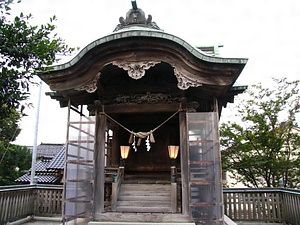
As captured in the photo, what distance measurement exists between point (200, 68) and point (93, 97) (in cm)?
312

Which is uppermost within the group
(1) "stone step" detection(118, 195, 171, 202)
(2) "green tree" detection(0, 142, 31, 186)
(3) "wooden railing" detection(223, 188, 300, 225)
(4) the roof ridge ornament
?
(4) the roof ridge ornament

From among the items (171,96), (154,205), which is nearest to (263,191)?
(154,205)

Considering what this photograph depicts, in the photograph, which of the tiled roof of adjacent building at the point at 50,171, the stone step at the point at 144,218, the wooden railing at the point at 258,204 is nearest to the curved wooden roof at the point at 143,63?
the stone step at the point at 144,218

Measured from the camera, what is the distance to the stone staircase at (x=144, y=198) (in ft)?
21.2

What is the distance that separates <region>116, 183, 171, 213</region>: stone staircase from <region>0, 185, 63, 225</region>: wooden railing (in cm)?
365

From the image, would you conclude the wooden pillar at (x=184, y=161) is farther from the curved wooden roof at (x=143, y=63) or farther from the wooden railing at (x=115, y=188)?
the wooden railing at (x=115, y=188)

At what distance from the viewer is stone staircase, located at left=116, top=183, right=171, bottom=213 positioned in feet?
21.2

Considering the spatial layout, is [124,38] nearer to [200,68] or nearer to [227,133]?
[200,68]

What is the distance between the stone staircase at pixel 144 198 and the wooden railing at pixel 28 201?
3653mm

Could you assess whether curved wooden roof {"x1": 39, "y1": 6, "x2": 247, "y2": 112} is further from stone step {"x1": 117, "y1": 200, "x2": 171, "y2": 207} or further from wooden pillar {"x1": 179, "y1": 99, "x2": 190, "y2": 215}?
stone step {"x1": 117, "y1": 200, "x2": 171, "y2": 207}

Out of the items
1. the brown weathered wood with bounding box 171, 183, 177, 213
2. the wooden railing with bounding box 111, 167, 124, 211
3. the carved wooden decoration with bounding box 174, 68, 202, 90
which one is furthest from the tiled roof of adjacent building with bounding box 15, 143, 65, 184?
the carved wooden decoration with bounding box 174, 68, 202, 90

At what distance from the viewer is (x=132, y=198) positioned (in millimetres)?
6930

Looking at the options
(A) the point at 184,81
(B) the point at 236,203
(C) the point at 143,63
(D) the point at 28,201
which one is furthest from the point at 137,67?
(D) the point at 28,201

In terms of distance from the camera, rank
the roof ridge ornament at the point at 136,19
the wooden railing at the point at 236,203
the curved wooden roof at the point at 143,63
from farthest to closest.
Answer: the wooden railing at the point at 236,203, the roof ridge ornament at the point at 136,19, the curved wooden roof at the point at 143,63
